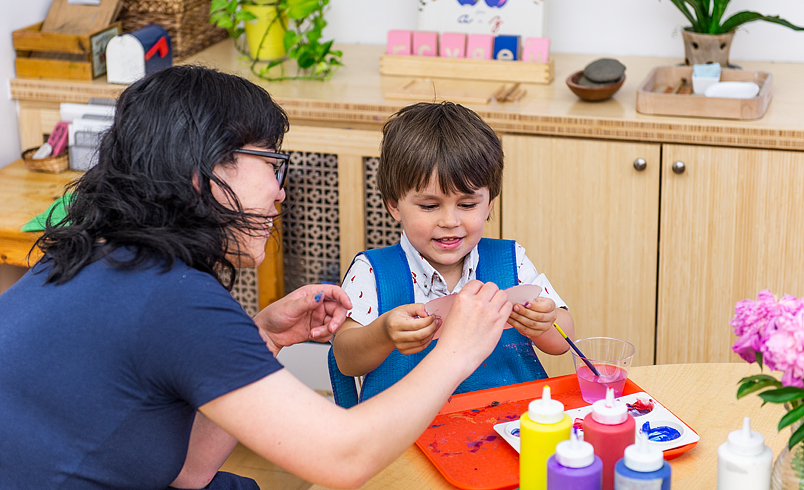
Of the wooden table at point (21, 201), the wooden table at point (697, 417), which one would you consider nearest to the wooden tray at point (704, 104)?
the wooden table at point (697, 417)

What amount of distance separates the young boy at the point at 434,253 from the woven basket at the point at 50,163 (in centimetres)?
121

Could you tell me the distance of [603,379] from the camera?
4.19ft

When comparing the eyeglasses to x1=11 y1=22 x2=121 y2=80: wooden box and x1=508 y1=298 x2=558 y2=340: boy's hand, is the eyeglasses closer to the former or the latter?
x1=508 y1=298 x2=558 y2=340: boy's hand

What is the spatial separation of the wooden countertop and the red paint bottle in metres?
1.27

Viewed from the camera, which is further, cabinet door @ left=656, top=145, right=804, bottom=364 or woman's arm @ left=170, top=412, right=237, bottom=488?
cabinet door @ left=656, top=145, right=804, bottom=364

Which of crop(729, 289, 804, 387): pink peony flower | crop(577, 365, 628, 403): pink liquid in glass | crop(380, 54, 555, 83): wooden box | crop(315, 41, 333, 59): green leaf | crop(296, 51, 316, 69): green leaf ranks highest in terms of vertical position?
crop(315, 41, 333, 59): green leaf

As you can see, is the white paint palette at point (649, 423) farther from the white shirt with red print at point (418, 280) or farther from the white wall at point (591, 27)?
the white wall at point (591, 27)

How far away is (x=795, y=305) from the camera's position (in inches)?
34.1

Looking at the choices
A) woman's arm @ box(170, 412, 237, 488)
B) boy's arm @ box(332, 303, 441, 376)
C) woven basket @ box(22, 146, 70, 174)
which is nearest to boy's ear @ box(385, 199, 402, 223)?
boy's arm @ box(332, 303, 441, 376)

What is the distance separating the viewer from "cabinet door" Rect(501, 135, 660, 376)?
2.16 meters

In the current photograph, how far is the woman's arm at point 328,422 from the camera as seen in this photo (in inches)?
36.6

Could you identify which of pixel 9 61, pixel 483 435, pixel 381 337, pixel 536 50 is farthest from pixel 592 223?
pixel 9 61

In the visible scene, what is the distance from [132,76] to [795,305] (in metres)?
2.06

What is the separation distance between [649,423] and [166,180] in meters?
0.76
